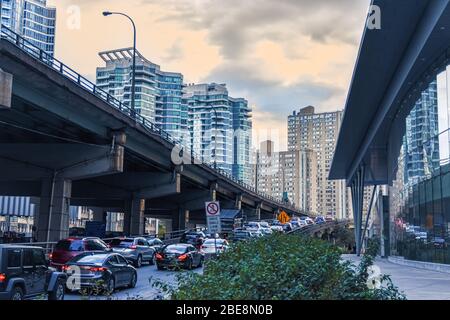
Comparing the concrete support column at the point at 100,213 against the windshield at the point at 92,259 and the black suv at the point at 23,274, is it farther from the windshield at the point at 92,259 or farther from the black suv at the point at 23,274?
the black suv at the point at 23,274

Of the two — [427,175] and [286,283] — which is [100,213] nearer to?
[427,175]

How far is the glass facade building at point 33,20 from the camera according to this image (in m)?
75.6

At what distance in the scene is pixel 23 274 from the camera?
15.1 meters

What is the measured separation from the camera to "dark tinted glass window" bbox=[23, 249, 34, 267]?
50.9 ft

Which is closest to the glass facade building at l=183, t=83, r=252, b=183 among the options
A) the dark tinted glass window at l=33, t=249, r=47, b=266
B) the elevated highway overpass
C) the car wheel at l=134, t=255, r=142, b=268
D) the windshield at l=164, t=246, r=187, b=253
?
the elevated highway overpass

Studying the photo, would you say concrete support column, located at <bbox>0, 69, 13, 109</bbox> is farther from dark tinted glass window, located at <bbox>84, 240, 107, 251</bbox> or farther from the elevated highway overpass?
dark tinted glass window, located at <bbox>84, 240, 107, 251</bbox>

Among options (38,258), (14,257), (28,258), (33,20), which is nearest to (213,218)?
(38,258)

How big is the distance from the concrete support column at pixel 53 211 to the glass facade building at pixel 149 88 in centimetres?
2836

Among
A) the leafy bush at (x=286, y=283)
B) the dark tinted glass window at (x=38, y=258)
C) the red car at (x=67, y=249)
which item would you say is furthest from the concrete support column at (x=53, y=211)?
the leafy bush at (x=286, y=283)

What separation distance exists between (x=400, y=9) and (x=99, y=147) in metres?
25.2

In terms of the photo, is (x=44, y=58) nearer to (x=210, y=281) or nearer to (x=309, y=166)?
(x=210, y=281)

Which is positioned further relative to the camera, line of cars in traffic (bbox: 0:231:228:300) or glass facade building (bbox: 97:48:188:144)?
glass facade building (bbox: 97:48:188:144)

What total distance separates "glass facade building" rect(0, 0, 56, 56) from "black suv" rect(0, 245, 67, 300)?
61.6 metres
